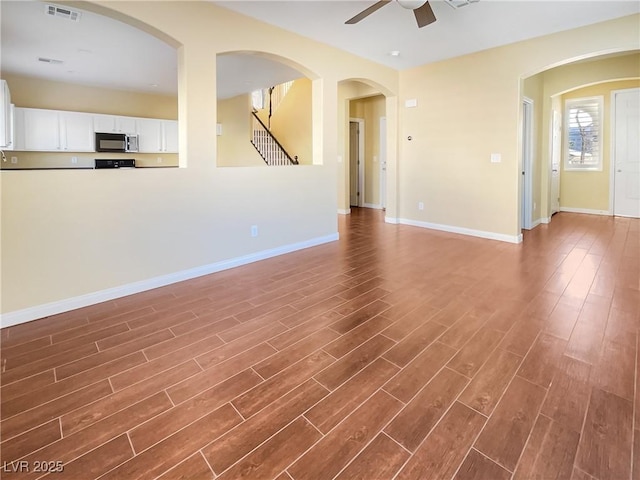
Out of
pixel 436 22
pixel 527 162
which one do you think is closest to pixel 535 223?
pixel 527 162

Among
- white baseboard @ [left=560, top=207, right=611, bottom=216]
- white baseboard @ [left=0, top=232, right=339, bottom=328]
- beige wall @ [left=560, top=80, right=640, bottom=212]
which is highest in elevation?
beige wall @ [left=560, top=80, right=640, bottom=212]

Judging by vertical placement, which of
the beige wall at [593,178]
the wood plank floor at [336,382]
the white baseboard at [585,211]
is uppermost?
the beige wall at [593,178]

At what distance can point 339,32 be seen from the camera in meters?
4.51

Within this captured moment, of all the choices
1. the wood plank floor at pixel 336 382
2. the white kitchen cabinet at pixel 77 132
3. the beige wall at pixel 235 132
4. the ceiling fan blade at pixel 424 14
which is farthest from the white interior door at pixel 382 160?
the white kitchen cabinet at pixel 77 132

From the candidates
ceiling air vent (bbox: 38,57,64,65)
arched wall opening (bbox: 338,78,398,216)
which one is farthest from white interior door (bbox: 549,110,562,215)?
ceiling air vent (bbox: 38,57,64,65)

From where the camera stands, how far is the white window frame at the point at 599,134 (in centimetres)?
725

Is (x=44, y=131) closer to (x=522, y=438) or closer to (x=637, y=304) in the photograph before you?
(x=522, y=438)

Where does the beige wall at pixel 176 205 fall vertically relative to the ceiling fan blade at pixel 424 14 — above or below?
below

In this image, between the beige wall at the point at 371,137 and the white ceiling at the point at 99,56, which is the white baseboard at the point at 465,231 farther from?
the white ceiling at the point at 99,56

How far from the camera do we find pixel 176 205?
3.62 m

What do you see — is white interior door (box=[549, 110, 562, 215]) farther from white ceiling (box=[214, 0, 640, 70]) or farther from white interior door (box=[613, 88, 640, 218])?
white ceiling (box=[214, 0, 640, 70])

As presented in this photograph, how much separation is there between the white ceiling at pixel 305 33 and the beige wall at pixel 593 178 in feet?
12.1

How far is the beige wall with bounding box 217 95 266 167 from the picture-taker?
827 cm

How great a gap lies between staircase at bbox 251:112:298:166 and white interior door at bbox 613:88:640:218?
684cm
